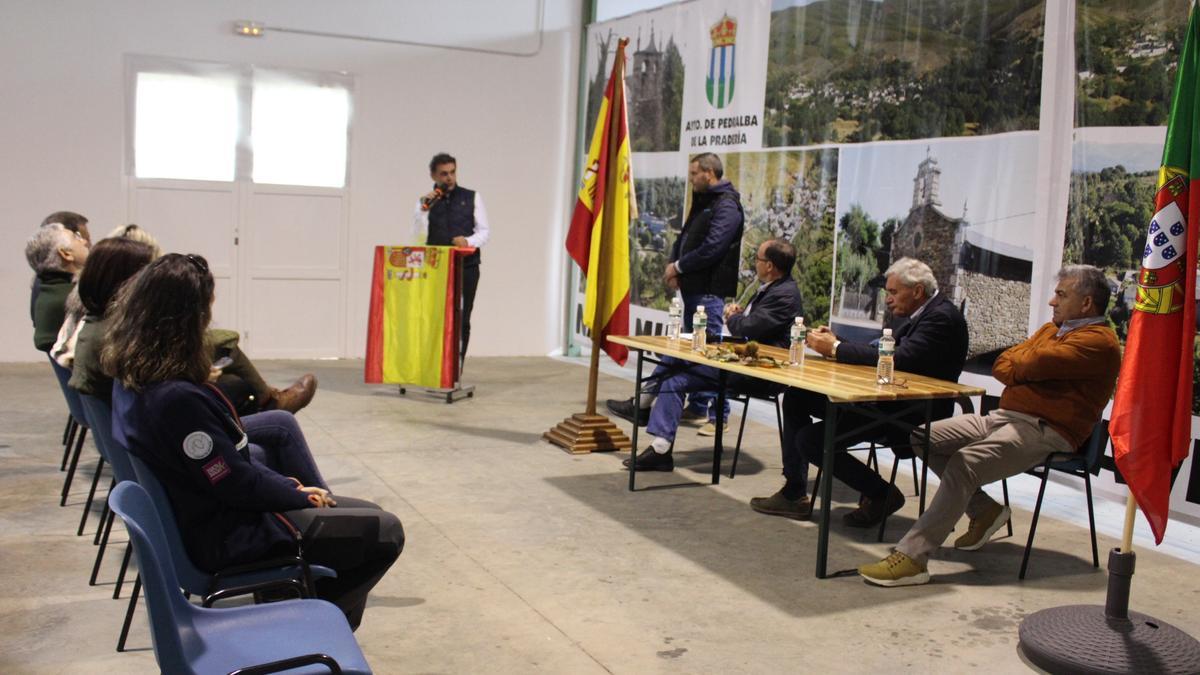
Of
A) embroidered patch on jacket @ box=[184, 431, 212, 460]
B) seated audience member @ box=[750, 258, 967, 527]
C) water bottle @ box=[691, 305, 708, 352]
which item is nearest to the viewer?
embroidered patch on jacket @ box=[184, 431, 212, 460]

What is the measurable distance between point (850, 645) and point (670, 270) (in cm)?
330

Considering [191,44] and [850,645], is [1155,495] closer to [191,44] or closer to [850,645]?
[850,645]

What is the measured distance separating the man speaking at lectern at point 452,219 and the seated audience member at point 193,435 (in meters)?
4.97

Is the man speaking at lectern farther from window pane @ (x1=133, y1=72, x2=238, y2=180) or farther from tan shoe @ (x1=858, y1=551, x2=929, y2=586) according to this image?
tan shoe @ (x1=858, y1=551, x2=929, y2=586)

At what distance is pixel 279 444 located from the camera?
342 cm

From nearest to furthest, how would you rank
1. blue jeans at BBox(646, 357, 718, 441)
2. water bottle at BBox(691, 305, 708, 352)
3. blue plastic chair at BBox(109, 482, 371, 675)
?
1. blue plastic chair at BBox(109, 482, 371, 675)
2. water bottle at BBox(691, 305, 708, 352)
3. blue jeans at BBox(646, 357, 718, 441)

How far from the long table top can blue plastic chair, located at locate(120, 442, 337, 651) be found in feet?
6.53

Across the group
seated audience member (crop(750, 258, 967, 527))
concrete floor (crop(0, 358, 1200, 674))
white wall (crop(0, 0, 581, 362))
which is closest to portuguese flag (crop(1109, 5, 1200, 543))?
concrete floor (crop(0, 358, 1200, 674))

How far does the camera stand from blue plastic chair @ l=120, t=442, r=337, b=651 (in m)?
2.66

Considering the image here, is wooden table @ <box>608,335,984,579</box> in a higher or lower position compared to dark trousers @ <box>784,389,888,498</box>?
higher

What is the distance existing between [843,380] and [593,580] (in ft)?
3.98

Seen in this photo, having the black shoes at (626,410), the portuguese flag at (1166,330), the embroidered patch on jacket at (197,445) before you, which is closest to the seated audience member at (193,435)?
the embroidered patch on jacket at (197,445)

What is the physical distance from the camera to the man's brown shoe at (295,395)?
4805 millimetres

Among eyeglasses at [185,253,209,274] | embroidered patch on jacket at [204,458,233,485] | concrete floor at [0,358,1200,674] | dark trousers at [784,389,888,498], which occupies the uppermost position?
eyeglasses at [185,253,209,274]
